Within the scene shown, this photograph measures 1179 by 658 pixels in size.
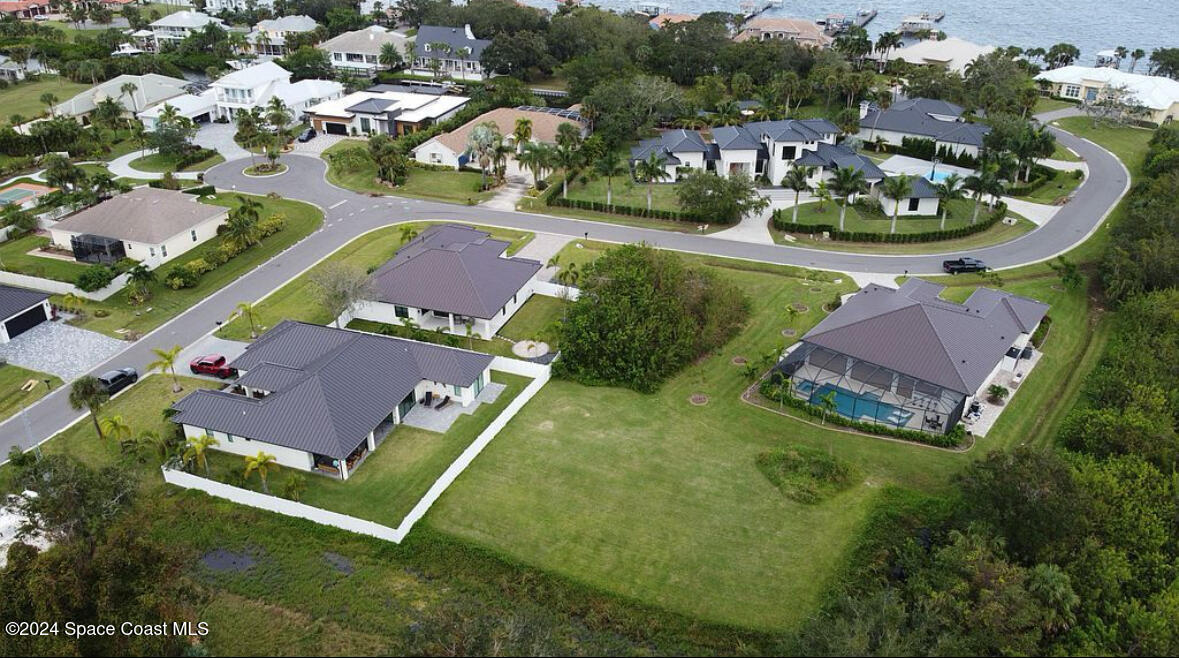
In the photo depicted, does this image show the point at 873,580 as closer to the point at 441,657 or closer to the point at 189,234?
the point at 441,657

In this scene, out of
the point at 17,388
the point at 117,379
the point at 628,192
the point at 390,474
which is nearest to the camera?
the point at 390,474

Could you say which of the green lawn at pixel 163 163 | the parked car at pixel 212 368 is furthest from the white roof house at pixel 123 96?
the parked car at pixel 212 368

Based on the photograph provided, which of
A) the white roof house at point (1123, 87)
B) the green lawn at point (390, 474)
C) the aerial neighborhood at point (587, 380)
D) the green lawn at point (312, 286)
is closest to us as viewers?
the aerial neighborhood at point (587, 380)

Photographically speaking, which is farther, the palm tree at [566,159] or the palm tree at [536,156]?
the palm tree at [536,156]

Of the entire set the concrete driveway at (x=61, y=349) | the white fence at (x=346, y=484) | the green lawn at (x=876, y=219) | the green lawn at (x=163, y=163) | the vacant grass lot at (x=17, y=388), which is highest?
the green lawn at (x=163, y=163)

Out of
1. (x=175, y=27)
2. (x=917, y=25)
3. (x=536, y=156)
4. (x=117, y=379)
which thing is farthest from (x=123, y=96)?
(x=917, y=25)

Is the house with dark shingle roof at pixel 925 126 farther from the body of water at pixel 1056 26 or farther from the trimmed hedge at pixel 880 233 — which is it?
the body of water at pixel 1056 26

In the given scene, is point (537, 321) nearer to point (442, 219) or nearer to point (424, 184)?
point (442, 219)
